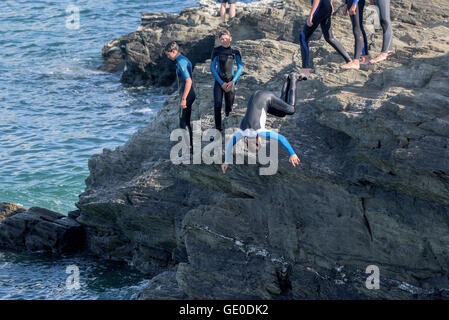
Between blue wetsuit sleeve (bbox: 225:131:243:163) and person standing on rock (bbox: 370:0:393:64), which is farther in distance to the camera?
person standing on rock (bbox: 370:0:393:64)

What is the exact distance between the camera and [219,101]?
41.0 feet

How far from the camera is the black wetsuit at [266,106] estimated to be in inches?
436

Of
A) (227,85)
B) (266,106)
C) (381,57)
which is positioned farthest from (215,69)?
(381,57)

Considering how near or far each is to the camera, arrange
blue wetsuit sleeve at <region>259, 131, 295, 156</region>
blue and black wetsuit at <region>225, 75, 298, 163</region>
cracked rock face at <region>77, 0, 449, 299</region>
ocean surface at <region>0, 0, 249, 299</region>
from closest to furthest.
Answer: cracked rock face at <region>77, 0, 449, 299</region>, blue wetsuit sleeve at <region>259, 131, 295, 156</region>, blue and black wetsuit at <region>225, 75, 298, 163</region>, ocean surface at <region>0, 0, 249, 299</region>

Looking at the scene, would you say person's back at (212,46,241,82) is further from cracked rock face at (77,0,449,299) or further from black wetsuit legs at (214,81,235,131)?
cracked rock face at (77,0,449,299)

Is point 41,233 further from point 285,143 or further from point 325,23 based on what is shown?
point 325,23

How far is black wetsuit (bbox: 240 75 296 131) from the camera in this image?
11.1 m

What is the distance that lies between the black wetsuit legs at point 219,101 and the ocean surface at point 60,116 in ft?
14.5

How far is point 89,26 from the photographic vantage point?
41.7m

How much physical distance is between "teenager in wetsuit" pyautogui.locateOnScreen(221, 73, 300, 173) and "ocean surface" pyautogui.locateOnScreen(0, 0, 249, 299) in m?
5.09

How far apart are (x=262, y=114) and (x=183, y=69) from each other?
2.06 m

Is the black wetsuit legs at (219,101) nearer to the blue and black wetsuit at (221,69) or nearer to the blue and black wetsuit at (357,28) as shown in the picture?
the blue and black wetsuit at (221,69)

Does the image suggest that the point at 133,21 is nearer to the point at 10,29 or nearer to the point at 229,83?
the point at 10,29

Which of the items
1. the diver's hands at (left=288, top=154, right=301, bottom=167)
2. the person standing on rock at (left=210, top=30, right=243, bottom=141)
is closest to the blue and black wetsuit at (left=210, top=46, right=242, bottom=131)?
the person standing on rock at (left=210, top=30, right=243, bottom=141)
